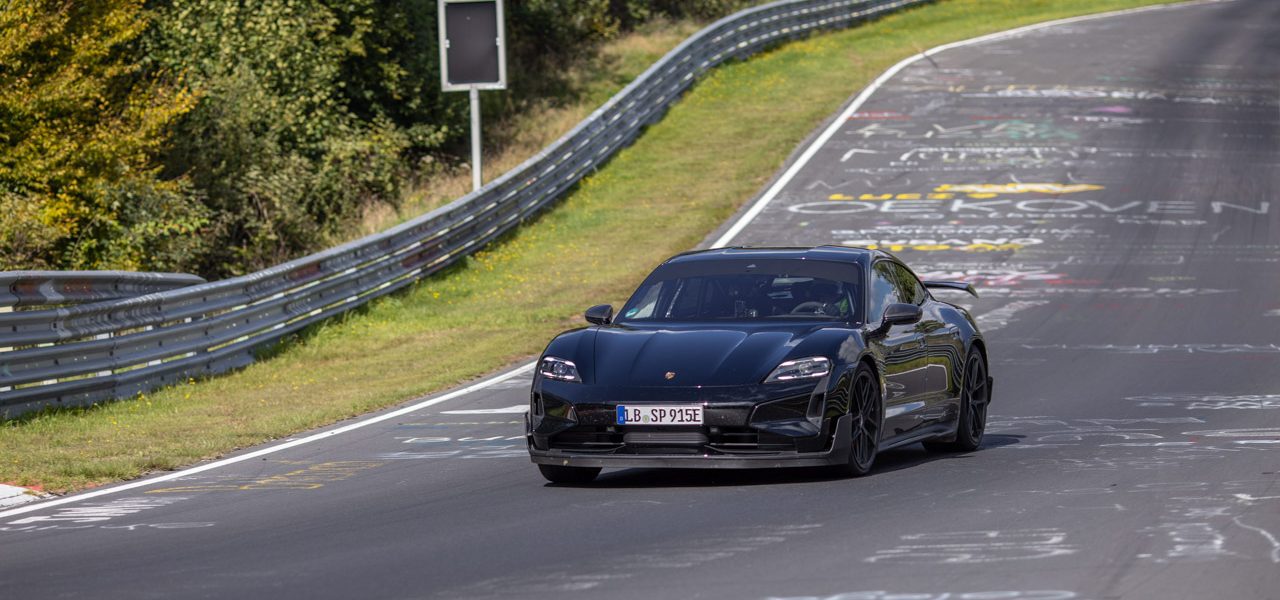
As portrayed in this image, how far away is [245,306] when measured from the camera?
60.7 feet

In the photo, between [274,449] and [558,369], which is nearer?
[558,369]

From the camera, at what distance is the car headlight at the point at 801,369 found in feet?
32.1

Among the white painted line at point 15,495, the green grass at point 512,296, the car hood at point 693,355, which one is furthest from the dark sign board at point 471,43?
the car hood at point 693,355

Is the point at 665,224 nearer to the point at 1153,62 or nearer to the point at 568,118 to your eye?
the point at 568,118

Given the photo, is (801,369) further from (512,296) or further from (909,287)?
(512,296)

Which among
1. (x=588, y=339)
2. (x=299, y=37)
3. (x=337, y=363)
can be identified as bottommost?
(x=337, y=363)

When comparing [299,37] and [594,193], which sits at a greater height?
[299,37]

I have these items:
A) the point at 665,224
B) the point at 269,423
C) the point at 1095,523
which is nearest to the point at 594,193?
the point at 665,224

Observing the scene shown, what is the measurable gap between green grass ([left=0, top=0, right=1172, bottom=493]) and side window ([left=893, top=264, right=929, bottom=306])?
4.93 metres

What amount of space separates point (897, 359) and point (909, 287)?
1.21 meters

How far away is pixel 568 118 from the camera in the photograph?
37.8m

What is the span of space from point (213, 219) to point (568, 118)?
1144cm

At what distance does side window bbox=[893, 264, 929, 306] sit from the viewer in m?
11.8

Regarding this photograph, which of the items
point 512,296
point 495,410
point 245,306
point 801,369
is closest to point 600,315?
point 801,369
